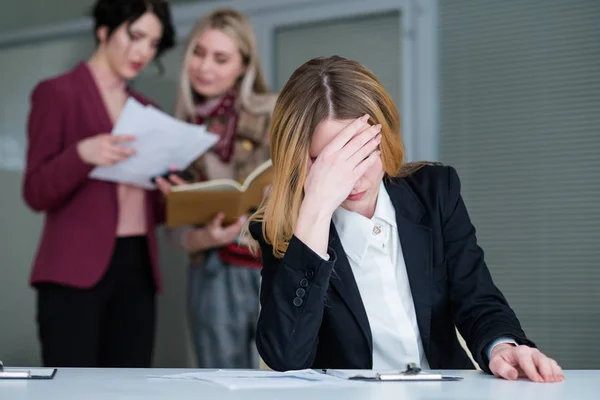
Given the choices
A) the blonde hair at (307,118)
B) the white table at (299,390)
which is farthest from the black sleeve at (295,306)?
the white table at (299,390)

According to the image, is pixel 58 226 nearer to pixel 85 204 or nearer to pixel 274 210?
pixel 85 204

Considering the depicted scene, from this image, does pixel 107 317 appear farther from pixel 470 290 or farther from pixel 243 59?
pixel 470 290

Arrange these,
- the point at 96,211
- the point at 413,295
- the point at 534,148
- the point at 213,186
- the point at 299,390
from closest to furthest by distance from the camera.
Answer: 1. the point at 299,390
2. the point at 413,295
3. the point at 213,186
4. the point at 96,211
5. the point at 534,148

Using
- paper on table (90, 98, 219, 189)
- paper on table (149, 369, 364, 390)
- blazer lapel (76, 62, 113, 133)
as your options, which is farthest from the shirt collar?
blazer lapel (76, 62, 113, 133)

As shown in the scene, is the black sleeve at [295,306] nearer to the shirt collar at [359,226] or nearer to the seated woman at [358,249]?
the seated woman at [358,249]

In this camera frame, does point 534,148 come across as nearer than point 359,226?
No

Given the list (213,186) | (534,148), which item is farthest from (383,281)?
(534,148)

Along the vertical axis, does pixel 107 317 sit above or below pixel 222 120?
below

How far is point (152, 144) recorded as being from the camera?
8.18ft

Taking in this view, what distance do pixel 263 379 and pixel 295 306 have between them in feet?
0.82

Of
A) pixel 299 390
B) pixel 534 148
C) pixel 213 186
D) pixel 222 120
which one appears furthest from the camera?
pixel 534 148

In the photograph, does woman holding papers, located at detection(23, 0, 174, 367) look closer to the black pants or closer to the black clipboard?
the black pants

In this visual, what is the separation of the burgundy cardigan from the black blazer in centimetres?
105

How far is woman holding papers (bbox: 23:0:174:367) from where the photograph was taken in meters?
2.46
